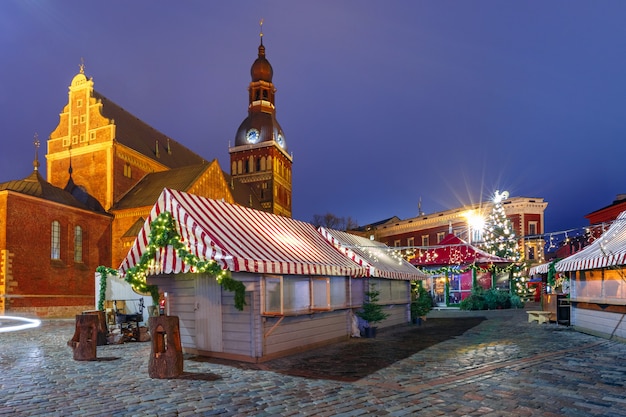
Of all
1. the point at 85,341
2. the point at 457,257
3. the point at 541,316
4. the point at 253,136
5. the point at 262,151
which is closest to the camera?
the point at 85,341

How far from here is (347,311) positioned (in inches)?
579

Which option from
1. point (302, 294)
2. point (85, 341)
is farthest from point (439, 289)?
point (85, 341)

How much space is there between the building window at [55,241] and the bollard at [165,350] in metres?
26.9

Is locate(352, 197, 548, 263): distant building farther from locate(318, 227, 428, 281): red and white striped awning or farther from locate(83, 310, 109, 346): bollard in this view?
locate(83, 310, 109, 346): bollard

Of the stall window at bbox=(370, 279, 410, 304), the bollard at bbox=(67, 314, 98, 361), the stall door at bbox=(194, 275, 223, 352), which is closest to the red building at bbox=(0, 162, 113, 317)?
the bollard at bbox=(67, 314, 98, 361)

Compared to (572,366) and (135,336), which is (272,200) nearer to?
(135,336)

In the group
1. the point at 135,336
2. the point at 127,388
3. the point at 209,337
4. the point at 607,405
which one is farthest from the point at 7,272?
the point at 607,405

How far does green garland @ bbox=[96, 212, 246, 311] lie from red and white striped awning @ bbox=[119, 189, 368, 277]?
0.40ft

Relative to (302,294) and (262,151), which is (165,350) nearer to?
(302,294)

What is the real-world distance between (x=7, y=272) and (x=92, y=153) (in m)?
13.5

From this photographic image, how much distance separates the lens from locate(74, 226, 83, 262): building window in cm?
3419

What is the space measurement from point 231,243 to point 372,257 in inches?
313

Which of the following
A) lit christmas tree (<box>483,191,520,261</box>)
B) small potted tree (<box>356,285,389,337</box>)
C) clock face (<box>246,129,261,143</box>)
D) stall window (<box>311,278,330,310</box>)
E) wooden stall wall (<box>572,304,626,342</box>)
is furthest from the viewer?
clock face (<box>246,129,261,143</box>)

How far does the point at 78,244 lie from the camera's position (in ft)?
113
